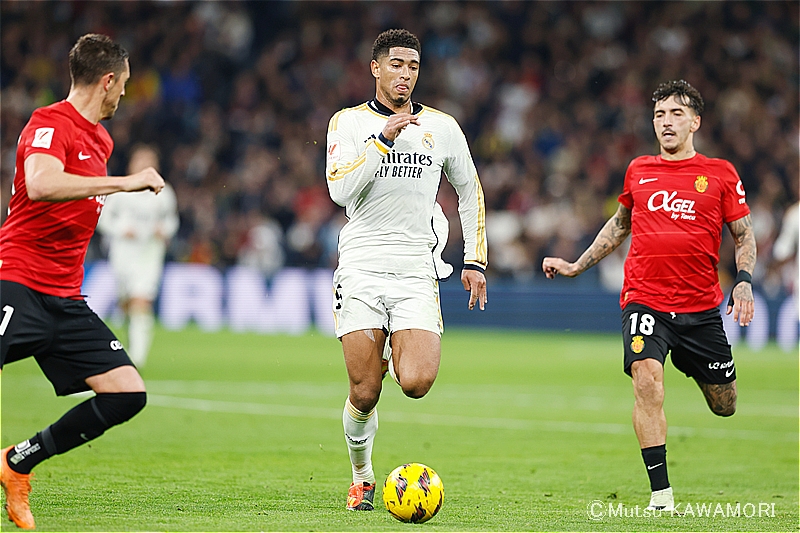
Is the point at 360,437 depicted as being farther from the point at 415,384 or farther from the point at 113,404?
the point at 113,404

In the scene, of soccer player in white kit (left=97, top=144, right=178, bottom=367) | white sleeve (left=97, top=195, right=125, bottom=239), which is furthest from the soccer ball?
white sleeve (left=97, top=195, right=125, bottom=239)

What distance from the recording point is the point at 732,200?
781 centimetres

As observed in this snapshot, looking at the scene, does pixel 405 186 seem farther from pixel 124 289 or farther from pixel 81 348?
pixel 124 289

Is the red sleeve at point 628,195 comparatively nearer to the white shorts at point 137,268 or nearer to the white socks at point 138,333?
the white socks at point 138,333

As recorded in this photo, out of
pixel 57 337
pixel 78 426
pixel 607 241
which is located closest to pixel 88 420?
pixel 78 426

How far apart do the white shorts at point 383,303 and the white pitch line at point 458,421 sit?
16.0ft

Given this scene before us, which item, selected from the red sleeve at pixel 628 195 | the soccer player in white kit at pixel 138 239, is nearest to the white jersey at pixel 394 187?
the red sleeve at pixel 628 195

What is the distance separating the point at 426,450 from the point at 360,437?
2.97 m

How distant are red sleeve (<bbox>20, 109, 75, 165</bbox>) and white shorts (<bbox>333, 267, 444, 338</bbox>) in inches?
77.5

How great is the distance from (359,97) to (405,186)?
1994 cm

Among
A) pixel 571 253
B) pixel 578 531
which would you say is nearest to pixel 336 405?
pixel 578 531

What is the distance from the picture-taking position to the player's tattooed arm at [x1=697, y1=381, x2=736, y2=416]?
25.8 feet

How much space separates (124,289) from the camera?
16375mm

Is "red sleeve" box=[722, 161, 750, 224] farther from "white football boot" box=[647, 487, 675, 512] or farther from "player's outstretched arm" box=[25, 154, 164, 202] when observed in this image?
"player's outstretched arm" box=[25, 154, 164, 202]
